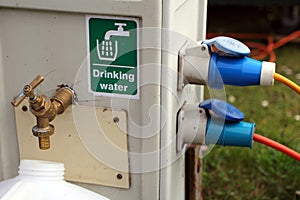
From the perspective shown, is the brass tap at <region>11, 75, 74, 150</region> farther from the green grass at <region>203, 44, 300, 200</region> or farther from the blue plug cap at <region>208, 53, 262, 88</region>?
the green grass at <region>203, 44, 300, 200</region>

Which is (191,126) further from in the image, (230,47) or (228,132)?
(230,47)

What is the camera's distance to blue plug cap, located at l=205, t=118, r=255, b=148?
1.12 metres

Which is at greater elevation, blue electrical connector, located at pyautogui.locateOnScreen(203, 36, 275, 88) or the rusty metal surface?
blue electrical connector, located at pyautogui.locateOnScreen(203, 36, 275, 88)

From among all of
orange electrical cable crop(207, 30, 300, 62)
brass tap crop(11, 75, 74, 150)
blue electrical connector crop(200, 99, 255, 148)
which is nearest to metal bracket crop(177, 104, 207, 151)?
blue electrical connector crop(200, 99, 255, 148)

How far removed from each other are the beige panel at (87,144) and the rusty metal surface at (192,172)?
22 centimetres

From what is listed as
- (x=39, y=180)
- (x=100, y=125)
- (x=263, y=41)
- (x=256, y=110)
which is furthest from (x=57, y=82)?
(x=263, y=41)

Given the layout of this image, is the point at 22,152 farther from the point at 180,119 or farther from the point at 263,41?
the point at 263,41

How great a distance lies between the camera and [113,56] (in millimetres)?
1001

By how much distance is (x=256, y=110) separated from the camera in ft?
7.77

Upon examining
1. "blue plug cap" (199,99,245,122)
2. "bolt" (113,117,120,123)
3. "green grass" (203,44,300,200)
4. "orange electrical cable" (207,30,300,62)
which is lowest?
"green grass" (203,44,300,200)

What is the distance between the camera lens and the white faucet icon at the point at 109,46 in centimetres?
98

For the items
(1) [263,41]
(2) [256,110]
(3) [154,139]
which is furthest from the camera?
(1) [263,41]

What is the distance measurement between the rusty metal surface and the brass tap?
337 millimetres

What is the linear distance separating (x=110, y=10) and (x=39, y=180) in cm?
31
